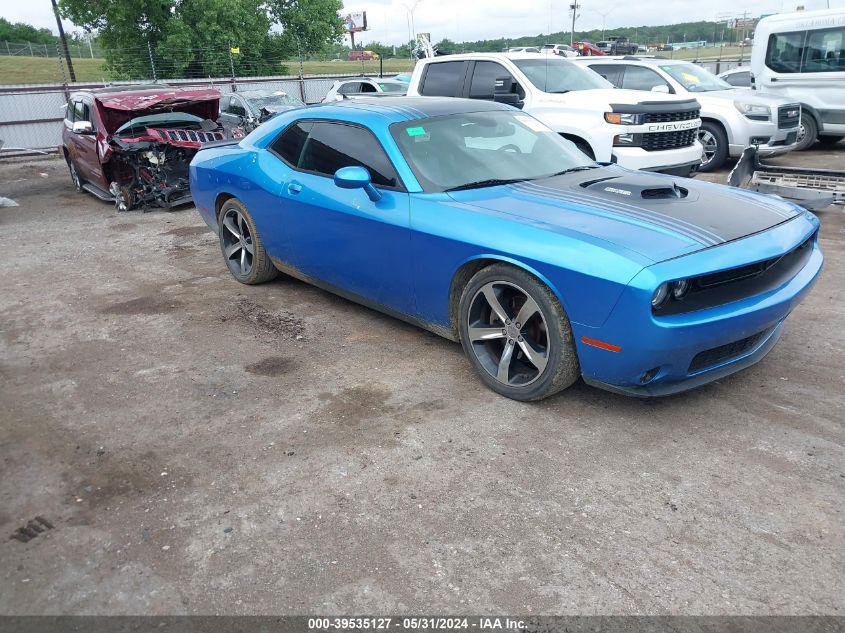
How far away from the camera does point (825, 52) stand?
474 inches

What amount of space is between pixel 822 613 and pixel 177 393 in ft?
11.1

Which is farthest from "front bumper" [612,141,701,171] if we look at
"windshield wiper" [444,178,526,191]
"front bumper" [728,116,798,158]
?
"windshield wiper" [444,178,526,191]

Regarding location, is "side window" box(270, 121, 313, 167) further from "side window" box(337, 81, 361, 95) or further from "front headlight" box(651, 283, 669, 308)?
"side window" box(337, 81, 361, 95)

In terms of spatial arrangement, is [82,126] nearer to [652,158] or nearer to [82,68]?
[652,158]

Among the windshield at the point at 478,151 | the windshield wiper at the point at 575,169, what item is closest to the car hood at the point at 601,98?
the windshield at the point at 478,151

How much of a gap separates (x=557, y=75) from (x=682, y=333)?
23.3ft

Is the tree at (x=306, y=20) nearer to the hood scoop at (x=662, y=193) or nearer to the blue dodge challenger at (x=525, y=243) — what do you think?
the blue dodge challenger at (x=525, y=243)

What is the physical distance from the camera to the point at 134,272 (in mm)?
6781

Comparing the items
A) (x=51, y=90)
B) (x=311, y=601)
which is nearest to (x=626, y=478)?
(x=311, y=601)

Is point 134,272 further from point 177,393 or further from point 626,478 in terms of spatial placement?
point 626,478

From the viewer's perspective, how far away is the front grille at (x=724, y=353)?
3346 mm

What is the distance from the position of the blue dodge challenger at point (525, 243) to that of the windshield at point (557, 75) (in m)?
4.36

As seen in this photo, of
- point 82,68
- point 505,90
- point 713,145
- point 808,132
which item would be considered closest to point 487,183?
point 505,90

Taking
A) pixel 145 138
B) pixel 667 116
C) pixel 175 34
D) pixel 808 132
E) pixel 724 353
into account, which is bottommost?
pixel 808 132
